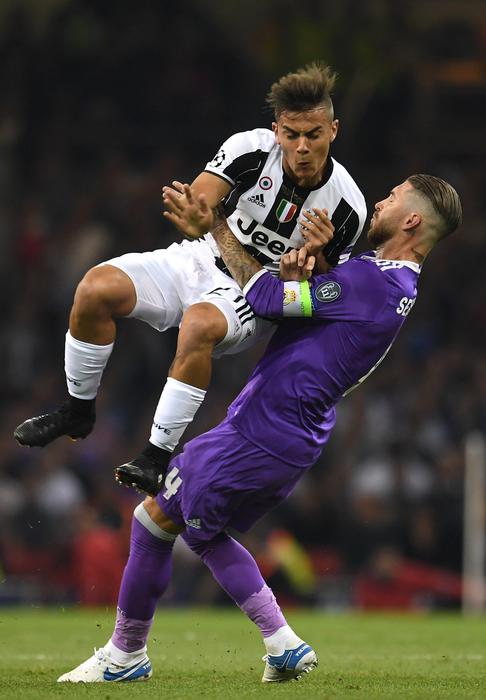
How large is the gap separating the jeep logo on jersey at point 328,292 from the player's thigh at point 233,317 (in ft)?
1.03

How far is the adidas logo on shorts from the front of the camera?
20.8 ft

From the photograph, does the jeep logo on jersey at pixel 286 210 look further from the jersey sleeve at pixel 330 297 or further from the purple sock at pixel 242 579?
the purple sock at pixel 242 579

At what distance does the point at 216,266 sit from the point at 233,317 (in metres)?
0.35

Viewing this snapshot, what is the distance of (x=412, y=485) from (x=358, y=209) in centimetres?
748

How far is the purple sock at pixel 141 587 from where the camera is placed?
20.8 feet

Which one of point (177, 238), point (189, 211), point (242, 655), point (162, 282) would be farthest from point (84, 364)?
point (177, 238)

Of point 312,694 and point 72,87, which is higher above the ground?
point 72,87

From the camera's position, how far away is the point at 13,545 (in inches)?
517

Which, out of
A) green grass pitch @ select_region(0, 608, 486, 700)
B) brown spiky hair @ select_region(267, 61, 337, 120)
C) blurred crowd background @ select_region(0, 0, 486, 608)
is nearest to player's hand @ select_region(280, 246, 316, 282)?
brown spiky hair @ select_region(267, 61, 337, 120)

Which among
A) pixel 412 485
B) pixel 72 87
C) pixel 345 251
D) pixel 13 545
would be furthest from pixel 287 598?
pixel 345 251

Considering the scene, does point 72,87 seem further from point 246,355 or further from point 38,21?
point 246,355

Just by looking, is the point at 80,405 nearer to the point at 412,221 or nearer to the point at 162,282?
the point at 162,282

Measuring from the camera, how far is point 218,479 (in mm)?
6109

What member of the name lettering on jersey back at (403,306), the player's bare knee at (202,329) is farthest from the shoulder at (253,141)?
the name lettering on jersey back at (403,306)
